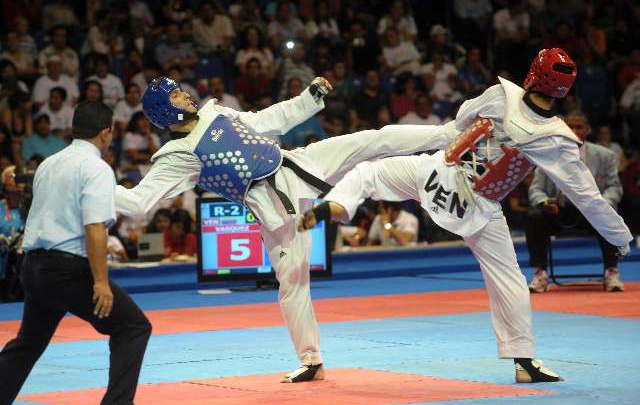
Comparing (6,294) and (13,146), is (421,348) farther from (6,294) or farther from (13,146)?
(13,146)

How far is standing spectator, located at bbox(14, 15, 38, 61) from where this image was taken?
56.8 feet

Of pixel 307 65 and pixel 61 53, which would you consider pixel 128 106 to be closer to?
pixel 61 53

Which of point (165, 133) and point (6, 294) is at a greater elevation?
point (165, 133)

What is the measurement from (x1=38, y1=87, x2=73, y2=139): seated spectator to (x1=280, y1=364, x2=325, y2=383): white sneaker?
30.8 feet

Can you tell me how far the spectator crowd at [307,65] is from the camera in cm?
1650

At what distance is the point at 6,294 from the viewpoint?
524 inches

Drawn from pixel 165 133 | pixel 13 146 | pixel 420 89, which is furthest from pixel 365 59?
pixel 13 146

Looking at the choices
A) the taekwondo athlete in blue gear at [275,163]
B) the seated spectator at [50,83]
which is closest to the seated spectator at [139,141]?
the seated spectator at [50,83]

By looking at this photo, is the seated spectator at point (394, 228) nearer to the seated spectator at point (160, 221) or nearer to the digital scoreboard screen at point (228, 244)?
the seated spectator at point (160, 221)

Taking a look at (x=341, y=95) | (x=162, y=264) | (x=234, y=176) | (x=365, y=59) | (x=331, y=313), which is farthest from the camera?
(x=365, y=59)

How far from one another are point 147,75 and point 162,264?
3.75 metres

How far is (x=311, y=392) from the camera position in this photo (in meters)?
7.39

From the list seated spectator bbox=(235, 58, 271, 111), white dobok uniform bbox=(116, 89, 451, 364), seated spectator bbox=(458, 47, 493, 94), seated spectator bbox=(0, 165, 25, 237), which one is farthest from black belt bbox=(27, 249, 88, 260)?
seated spectator bbox=(458, 47, 493, 94)

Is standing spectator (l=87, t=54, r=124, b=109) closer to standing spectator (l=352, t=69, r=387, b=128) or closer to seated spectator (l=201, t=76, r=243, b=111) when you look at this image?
seated spectator (l=201, t=76, r=243, b=111)
